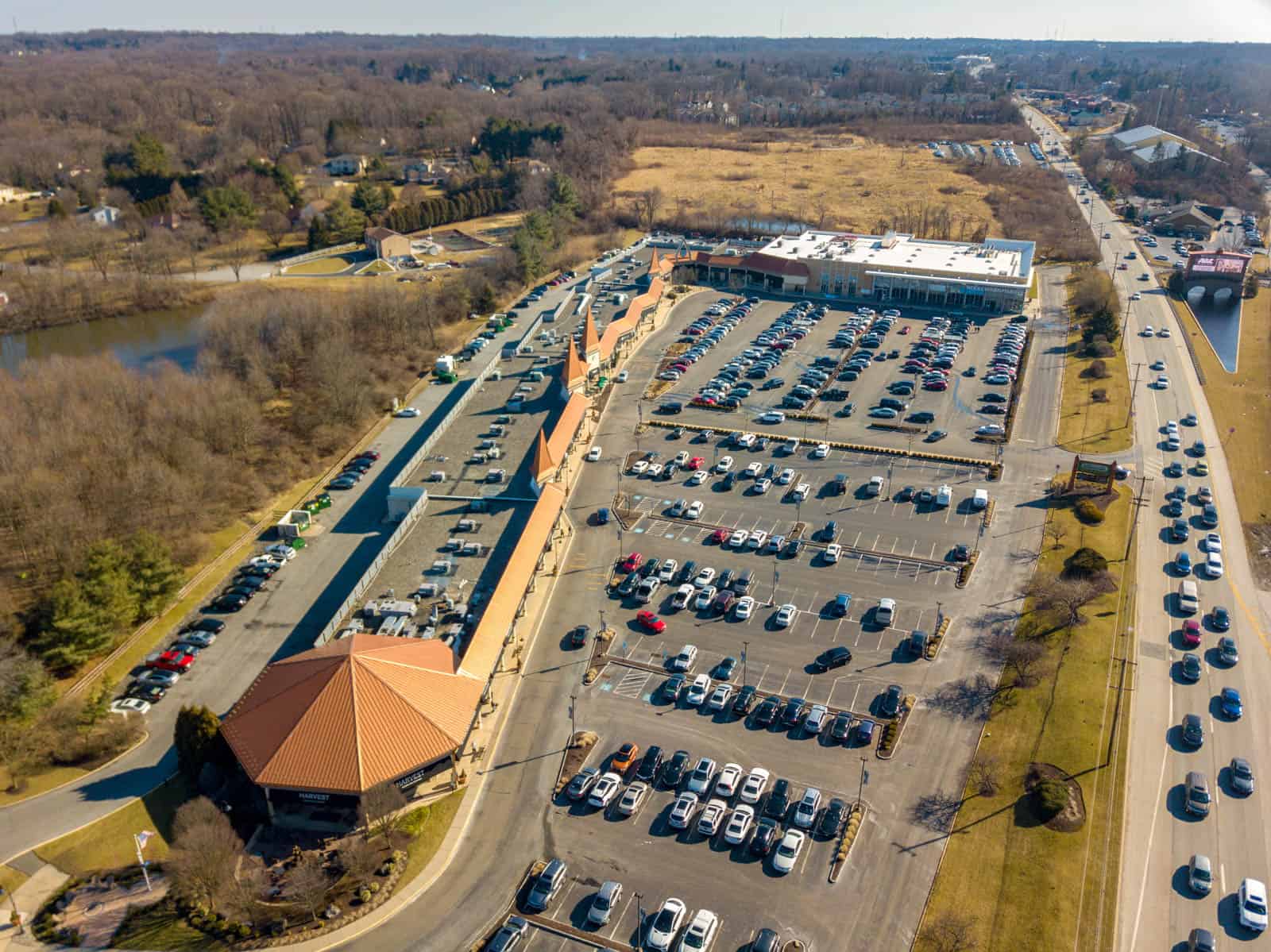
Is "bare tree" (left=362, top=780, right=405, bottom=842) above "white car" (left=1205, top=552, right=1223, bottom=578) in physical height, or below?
below

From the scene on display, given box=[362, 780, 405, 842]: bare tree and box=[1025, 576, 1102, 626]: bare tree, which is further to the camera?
box=[1025, 576, 1102, 626]: bare tree

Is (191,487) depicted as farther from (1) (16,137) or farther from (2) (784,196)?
(1) (16,137)

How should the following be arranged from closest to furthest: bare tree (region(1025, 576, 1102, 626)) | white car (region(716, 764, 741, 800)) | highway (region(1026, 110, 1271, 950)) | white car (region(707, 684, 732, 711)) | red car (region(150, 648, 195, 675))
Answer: highway (region(1026, 110, 1271, 950)) < white car (region(716, 764, 741, 800)) < white car (region(707, 684, 732, 711)) < red car (region(150, 648, 195, 675)) < bare tree (region(1025, 576, 1102, 626))

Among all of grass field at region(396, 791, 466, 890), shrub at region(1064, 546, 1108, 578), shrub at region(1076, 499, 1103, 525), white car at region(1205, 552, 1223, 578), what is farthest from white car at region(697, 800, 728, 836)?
white car at region(1205, 552, 1223, 578)

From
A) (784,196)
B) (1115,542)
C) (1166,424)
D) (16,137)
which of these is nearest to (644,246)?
(784,196)

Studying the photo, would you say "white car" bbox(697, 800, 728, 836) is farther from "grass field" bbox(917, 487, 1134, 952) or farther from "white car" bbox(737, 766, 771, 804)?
"grass field" bbox(917, 487, 1134, 952)

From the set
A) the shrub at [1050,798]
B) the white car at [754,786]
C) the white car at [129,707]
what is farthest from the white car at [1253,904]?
the white car at [129,707]

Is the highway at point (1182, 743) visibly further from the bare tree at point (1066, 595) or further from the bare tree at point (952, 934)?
the bare tree at point (952, 934)
